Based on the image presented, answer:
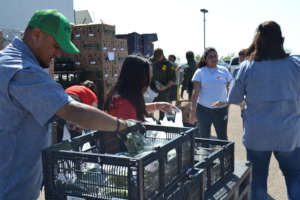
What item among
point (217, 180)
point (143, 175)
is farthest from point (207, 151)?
point (143, 175)

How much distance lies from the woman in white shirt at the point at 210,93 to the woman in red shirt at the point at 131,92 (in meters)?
2.11

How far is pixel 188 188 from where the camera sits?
190 centimetres

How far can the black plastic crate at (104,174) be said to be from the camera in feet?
5.16

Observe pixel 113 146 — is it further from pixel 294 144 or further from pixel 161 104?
pixel 294 144

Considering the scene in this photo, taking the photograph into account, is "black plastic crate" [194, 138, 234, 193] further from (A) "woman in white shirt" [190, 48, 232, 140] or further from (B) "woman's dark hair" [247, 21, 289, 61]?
(A) "woman in white shirt" [190, 48, 232, 140]

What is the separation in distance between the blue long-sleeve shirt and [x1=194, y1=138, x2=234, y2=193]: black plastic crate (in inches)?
14.0

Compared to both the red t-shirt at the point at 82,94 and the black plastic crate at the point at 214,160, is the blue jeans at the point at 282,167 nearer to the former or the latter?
the black plastic crate at the point at 214,160

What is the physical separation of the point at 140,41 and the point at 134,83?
8.86 metres

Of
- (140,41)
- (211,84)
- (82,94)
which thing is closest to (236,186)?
(211,84)

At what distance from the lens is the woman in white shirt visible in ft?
15.0

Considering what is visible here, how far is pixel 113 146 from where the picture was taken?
221 centimetres

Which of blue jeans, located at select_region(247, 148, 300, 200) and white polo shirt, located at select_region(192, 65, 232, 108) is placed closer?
blue jeans, located at select_region(247, 148, 300, 200)

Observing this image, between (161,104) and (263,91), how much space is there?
851 mm

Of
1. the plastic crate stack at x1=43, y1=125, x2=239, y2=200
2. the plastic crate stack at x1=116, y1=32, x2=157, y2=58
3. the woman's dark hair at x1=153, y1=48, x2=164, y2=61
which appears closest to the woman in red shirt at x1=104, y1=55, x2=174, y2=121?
the plastic crate stack at x1=43, y1=125, x2=239, y2=200
